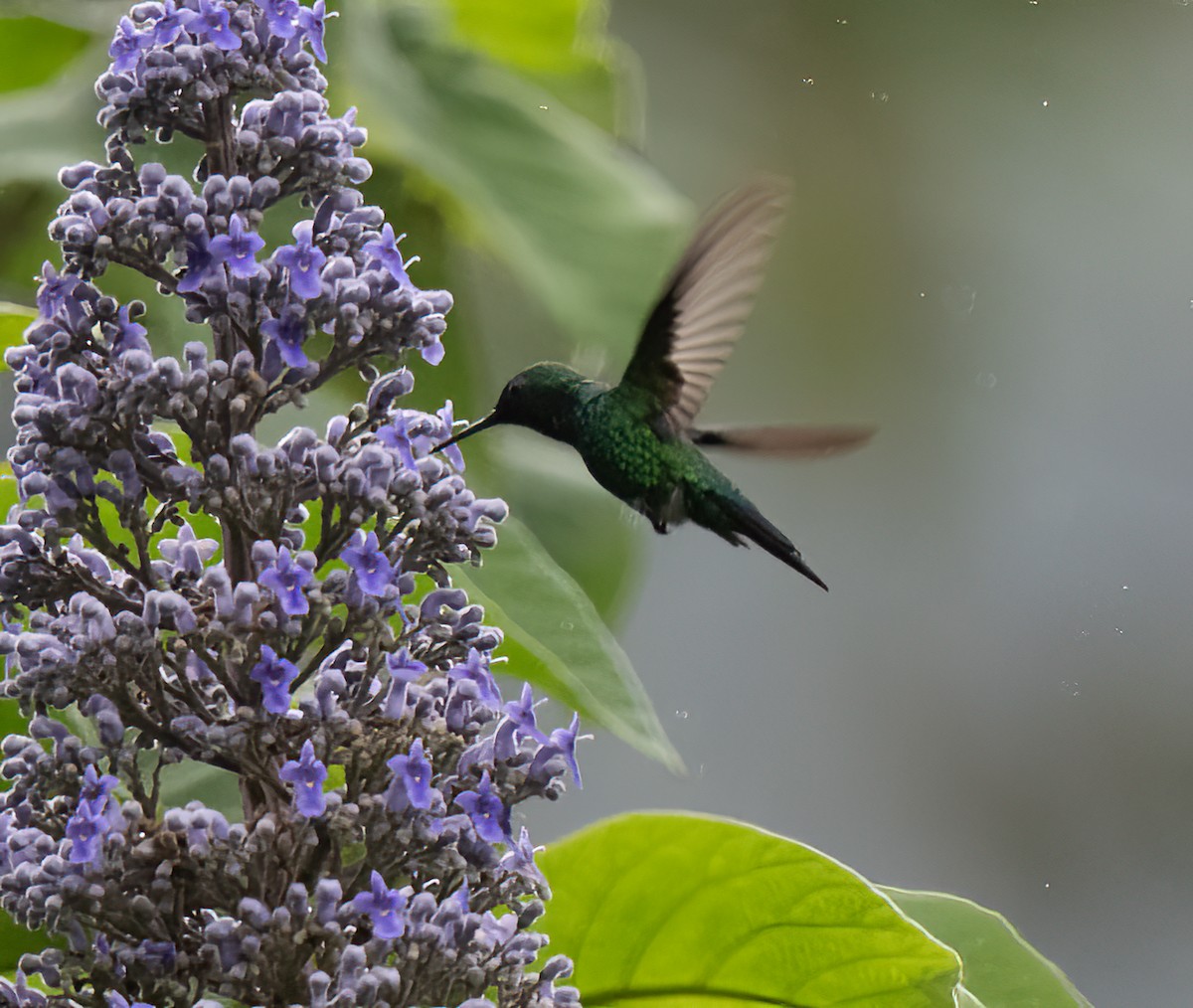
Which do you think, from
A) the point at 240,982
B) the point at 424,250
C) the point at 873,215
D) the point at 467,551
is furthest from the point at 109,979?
the point at 873,215

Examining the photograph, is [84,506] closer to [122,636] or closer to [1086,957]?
[122,636]

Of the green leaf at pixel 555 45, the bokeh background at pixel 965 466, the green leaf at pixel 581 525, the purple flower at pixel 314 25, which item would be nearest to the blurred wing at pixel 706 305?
the green leaf at pixel 581 525

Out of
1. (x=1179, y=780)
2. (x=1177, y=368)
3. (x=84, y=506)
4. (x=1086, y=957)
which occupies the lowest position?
(x=1086, y=957)

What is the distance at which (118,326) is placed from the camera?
448 mm

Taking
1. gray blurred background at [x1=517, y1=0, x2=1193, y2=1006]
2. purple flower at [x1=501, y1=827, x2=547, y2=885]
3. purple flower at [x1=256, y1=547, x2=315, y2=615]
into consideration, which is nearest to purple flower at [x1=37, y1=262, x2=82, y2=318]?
purple flower at [x1=256, y1=547, x2=315, y2=615]

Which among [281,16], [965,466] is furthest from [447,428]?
[965,466]

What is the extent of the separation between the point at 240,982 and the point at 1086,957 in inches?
69.2

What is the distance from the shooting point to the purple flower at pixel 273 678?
42cm

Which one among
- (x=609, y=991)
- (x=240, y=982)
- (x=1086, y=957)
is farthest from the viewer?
(x=1086, y=957)

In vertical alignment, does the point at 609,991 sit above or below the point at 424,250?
below

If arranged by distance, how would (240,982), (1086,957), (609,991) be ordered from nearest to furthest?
(240,982)
(609,991)
(1086,957)

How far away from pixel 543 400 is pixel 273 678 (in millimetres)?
391

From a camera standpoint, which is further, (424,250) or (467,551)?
(424,250)

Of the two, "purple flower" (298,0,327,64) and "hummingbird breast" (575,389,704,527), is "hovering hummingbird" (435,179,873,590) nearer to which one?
"hummingbird breast" (575,389,704,527)
